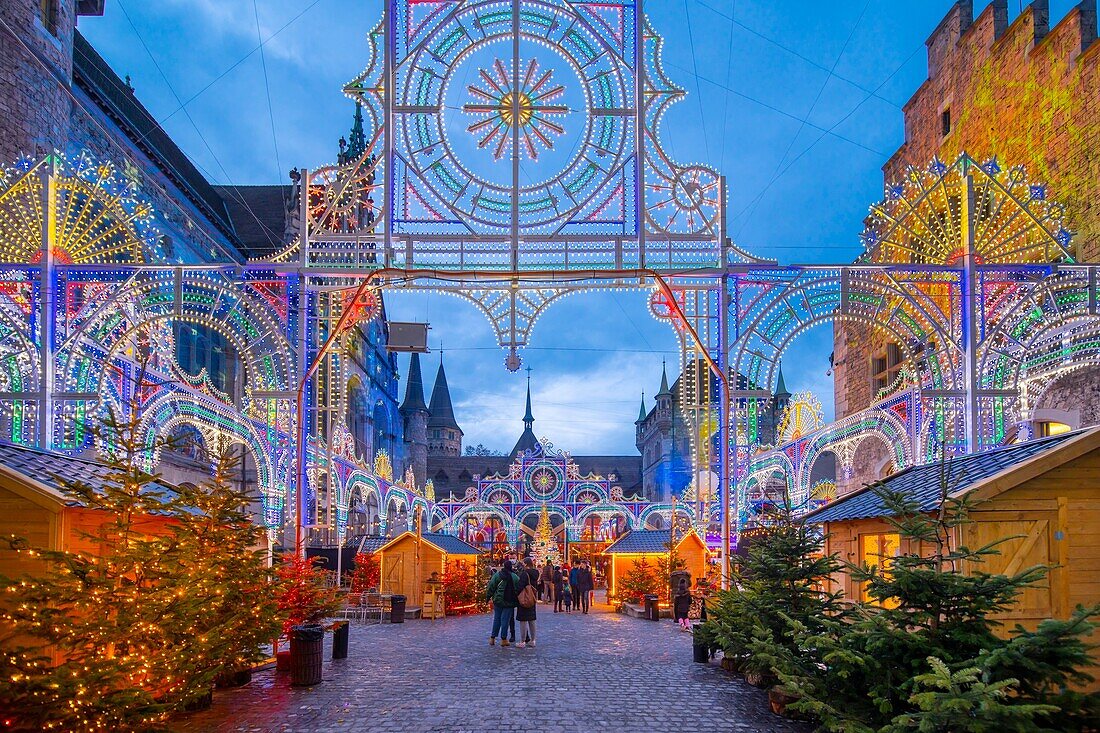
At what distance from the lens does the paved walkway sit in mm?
8727

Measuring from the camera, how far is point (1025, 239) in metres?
16.9

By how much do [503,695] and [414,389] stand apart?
89330mm

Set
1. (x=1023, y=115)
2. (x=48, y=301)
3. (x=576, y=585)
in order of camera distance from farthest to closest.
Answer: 1. (x=576, y=585)
2. (x=1023, y=115)
3. (x=48, y=301)

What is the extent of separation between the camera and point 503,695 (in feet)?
33.7

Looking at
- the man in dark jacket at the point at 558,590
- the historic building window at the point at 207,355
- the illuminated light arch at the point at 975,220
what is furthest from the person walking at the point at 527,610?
the historic building window at the point at 207,355

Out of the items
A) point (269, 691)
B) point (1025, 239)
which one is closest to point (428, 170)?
point (269, 691)

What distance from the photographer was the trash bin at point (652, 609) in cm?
2167

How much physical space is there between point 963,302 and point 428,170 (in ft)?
33.1

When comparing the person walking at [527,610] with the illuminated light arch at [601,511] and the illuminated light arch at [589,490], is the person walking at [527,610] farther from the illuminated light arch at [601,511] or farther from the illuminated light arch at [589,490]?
the illuminated light arch at [589,490]

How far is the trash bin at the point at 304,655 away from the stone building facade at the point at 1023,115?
39.9 ft

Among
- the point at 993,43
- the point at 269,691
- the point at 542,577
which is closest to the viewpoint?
the point at 269,691

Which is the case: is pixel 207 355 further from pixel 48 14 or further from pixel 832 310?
pixel 832 310

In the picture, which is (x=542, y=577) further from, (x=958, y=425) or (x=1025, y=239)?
(x=1025, y=239)

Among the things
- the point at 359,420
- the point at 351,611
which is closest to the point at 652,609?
the point at 351,611
